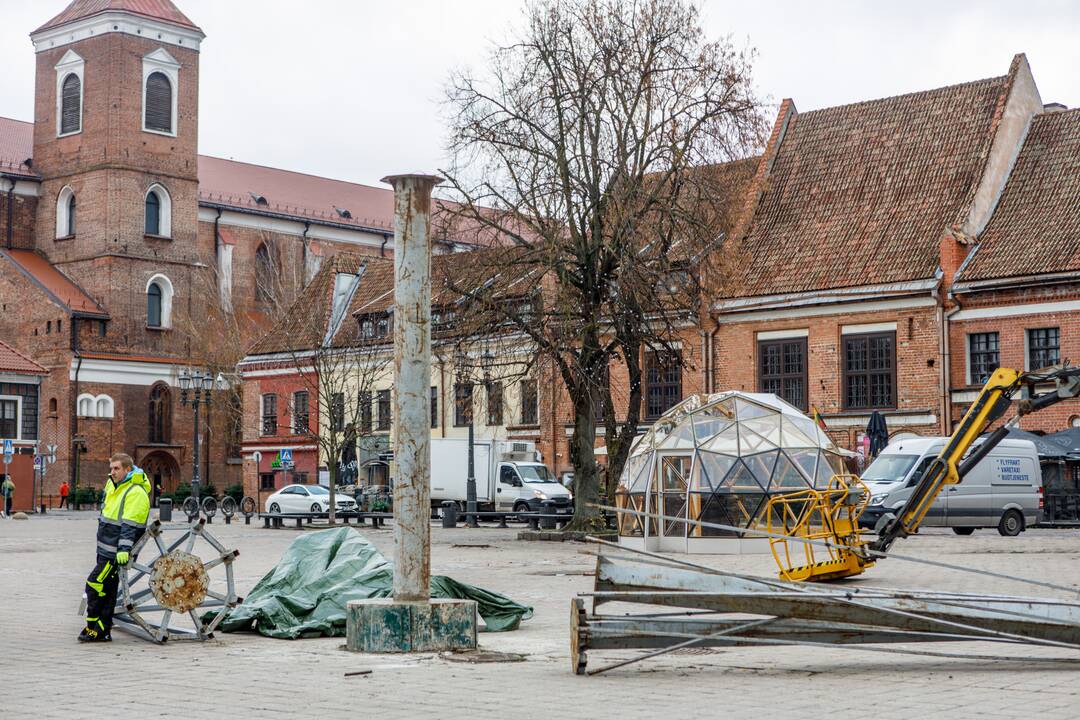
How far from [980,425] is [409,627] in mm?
→ 7895

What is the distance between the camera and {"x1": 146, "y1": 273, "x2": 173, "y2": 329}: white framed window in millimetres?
81125

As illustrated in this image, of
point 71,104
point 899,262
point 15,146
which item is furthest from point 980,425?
point 15,146

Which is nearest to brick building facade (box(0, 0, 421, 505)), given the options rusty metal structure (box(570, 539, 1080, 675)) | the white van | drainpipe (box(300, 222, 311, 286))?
drainpipe (box(300, 222, 311, 286))

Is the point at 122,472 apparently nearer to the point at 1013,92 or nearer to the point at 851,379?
the point at 851,379

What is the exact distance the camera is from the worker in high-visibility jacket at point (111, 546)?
13.7 meters

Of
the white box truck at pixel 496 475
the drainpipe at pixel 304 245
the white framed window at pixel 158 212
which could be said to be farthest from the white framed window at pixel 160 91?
the white box truck at pixel 496 475

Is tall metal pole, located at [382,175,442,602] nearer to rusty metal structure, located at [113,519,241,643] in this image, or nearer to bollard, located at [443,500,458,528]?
rusty metal structure, located at [113,519,241,643]

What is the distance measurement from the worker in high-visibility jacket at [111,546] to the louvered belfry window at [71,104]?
7115 centimetres

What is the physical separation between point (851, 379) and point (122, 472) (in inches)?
1335

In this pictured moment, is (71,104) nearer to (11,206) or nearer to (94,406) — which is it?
(11,206)

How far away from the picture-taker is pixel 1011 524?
3631 cm

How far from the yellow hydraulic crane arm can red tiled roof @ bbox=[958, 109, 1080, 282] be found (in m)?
25.0

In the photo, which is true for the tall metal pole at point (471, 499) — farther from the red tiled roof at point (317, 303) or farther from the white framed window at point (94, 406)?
the white framed window at point (94, 406)

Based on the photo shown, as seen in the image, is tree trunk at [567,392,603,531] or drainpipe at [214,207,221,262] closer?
tree trunk at [567,392,603,531]
